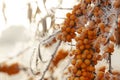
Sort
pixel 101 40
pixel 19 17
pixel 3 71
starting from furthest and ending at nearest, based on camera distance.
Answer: pixel 19 17, pixel 3 71, pixel 101 40

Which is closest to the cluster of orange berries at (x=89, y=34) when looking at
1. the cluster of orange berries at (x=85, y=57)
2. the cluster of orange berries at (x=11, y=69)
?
the cluster of orange berries at (x=85, y=57)

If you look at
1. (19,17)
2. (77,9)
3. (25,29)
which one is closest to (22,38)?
(25,29)

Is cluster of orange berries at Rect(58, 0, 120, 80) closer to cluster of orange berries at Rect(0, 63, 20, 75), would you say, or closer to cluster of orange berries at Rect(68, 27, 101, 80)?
cluster of orange berries at Rect(68, 27, 101, 80)

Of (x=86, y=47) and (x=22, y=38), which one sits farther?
(x=22, y=38)

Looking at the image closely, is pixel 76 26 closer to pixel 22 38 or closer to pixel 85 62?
pixel 85 62

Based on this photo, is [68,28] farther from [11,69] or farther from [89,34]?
[11,69]

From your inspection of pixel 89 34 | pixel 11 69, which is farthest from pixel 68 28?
pixel 11 69
